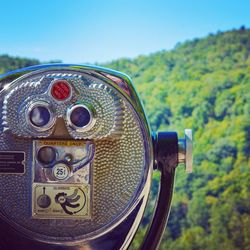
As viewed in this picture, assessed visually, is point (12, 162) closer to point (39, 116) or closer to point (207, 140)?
point (39, 116)

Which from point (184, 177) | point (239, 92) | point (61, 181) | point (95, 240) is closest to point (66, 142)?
point (61, 181)

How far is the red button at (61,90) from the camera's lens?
1371 mm

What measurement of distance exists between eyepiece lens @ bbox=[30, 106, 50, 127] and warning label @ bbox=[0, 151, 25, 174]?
7cm

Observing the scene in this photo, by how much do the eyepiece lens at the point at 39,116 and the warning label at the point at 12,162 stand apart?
7cm

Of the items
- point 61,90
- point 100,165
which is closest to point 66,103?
point 61,90

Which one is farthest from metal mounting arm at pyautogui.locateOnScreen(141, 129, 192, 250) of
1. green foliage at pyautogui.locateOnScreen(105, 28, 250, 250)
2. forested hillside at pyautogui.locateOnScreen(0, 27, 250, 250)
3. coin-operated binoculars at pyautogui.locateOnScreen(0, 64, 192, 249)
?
green foliage at pyautogui.locateOnScreen(105, 28, 250, 250)

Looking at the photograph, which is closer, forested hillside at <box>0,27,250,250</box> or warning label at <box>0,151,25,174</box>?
warning label at <box>0,151,25,174</box>

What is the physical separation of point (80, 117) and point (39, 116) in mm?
84

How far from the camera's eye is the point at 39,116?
136 cm

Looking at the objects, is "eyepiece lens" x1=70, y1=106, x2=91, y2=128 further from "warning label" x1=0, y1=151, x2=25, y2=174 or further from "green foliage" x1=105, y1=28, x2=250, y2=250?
"green foliage" x1=105, y1=28, x2=250, y2=250

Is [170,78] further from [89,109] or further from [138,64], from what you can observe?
[89,109]

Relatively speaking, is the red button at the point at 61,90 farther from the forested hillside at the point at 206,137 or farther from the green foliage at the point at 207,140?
the green foliage at the point at 207,140

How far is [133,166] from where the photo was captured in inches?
53.7

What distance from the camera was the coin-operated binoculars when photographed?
136 centimetres
